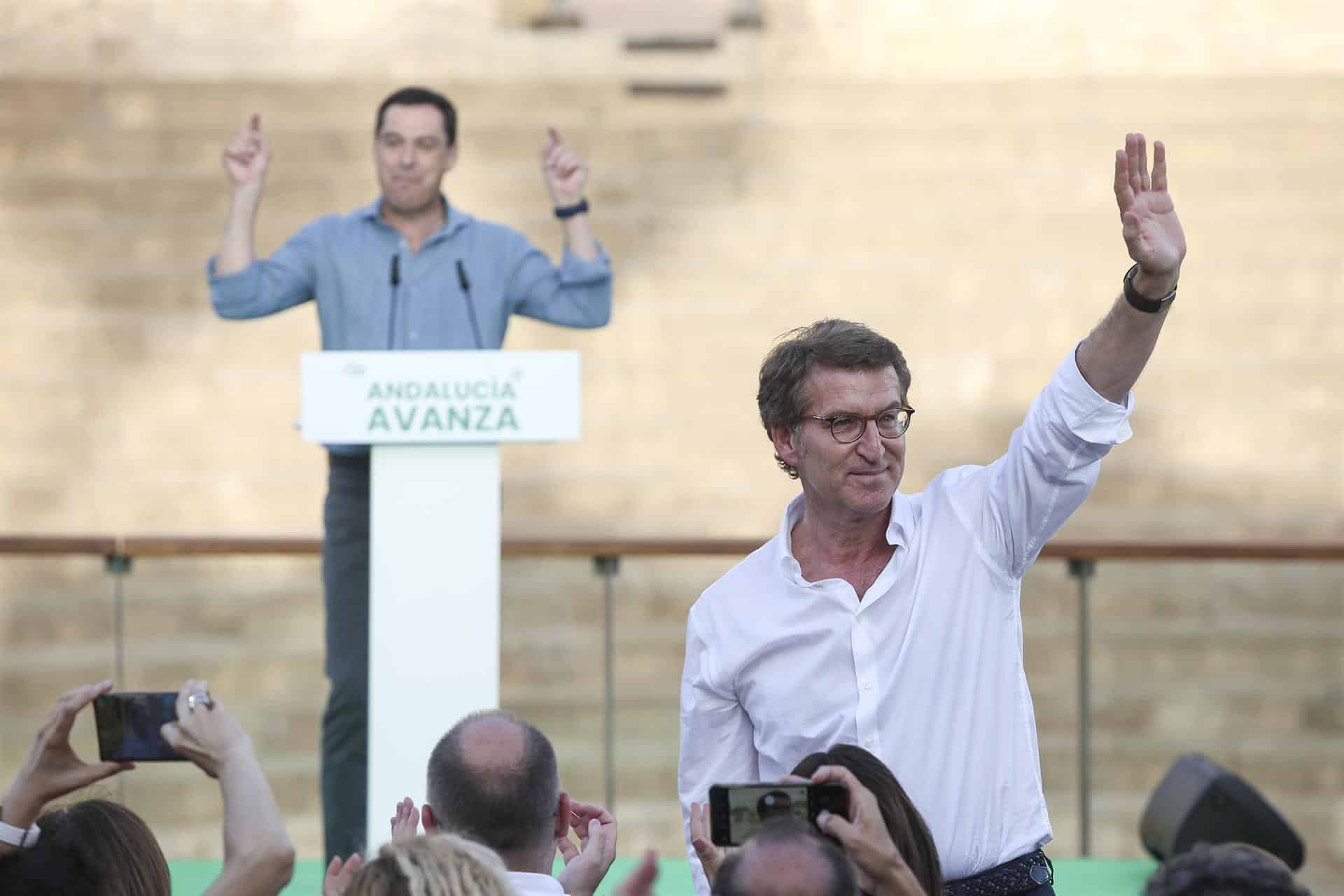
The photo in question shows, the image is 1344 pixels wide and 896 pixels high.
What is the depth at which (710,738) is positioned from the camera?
7.07 feet

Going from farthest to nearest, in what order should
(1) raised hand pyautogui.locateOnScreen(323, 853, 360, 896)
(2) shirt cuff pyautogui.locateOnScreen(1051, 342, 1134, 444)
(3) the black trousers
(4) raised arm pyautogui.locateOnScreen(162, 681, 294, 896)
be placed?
(3) the black trousers < (2) shirt cuff pyautogui.locateOnScreen(1051, 342, 1134, 444) < (4) raised arm pyautogui.locateOnScreen(162, 681, 294, 896) < (1) raised hand pyautogui.locateOnScreen(323, 853, 360, 896)

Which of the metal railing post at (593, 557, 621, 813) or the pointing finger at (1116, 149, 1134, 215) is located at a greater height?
the pointing finger at (1116, 149, 1134, 215)

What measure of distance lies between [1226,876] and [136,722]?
1.25 metres

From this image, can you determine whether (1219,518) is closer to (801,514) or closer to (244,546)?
(244,546)

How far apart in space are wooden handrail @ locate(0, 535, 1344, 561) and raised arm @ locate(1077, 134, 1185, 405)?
264 centimetres

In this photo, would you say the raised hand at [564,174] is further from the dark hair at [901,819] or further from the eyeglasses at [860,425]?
the dark hair at [901,819]

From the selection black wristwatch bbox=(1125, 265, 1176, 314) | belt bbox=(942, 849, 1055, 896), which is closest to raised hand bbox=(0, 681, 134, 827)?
belt bbox=(942, 849, 1055, 896)

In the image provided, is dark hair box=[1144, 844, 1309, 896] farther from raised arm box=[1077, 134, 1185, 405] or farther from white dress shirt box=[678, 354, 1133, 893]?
raised arm box=[1077, 134, 1185, 405]

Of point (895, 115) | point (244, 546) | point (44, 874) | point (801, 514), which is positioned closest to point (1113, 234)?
point (895, 115)

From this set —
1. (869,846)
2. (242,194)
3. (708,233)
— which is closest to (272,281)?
(242,194)

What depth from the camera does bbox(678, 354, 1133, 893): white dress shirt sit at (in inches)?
78.5

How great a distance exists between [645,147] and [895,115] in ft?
3.02

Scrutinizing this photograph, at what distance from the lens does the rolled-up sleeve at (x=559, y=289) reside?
3.67 metres

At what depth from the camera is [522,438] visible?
3.14 metres
